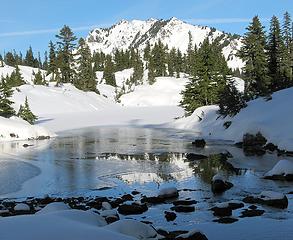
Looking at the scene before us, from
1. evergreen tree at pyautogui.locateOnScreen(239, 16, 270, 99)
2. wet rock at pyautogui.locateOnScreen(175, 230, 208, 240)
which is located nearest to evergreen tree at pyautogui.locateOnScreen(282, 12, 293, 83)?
evergreen tree at pyautogui.locateOnScreen(239, 16, 270, 99)

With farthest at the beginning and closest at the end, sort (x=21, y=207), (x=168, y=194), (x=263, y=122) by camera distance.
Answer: (x=263, y=122) → (x=168, y=194) → (x=21, y=207)

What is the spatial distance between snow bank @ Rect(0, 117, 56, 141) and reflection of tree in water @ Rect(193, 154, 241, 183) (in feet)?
66.6

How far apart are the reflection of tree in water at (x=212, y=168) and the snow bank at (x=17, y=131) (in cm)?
2028

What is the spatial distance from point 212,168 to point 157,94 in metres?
83.1

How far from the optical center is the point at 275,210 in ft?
41.1

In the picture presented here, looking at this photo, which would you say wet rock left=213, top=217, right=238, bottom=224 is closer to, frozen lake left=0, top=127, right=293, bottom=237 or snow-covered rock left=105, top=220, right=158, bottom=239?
frozen lake left=0, top=127, right=293, bottom=237

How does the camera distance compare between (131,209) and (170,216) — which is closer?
(170,216)

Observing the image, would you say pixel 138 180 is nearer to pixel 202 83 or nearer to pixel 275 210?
pixel 275 210

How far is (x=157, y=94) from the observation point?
338ft

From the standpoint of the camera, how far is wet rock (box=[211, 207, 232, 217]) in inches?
481

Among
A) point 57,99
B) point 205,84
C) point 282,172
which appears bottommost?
point 282,172

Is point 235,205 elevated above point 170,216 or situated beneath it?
elevated above

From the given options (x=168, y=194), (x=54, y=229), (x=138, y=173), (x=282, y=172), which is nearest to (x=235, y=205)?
(x=168, y=194)

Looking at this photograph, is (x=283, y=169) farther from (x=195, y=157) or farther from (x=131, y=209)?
(x=131, y=209)
